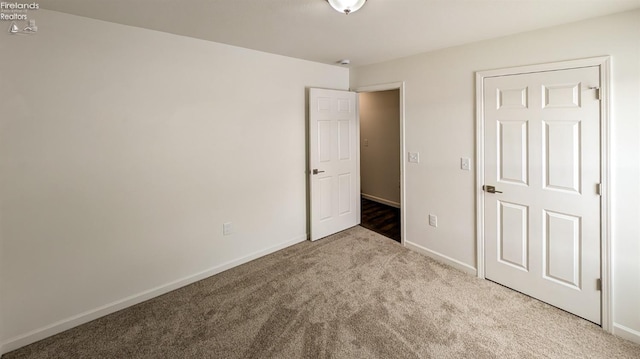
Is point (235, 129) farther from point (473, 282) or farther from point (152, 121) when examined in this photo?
point (473, 282)

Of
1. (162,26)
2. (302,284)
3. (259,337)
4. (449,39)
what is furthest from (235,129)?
(449,39)

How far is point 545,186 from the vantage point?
235 cm

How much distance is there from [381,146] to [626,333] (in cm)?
397

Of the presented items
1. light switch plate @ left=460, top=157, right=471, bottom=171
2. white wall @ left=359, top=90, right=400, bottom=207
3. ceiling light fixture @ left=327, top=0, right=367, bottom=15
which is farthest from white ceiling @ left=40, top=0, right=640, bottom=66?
white wall @ left=359, top=90, right=400, bottom=207

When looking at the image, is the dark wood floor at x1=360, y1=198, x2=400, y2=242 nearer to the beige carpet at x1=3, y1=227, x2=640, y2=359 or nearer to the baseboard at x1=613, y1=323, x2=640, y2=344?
the beige carpet at x1=3, y1=227, x2=640, y2=359

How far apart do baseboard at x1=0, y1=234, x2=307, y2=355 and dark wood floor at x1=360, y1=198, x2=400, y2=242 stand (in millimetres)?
1760

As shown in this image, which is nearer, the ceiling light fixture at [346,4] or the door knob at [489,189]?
the ceiling light fixture at [346,4]

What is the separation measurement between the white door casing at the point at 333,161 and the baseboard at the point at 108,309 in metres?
1.00

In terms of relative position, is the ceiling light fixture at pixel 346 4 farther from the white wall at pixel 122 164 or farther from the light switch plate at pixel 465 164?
the light switch plate at pixel 465 164

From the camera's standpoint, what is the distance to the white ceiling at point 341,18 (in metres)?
1.88

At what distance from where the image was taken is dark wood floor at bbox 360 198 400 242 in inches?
159

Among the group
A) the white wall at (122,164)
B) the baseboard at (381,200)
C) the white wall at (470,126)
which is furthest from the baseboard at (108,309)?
the baseboard at (381,200)

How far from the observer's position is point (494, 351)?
185cm

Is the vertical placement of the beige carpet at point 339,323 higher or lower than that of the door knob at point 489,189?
lower
